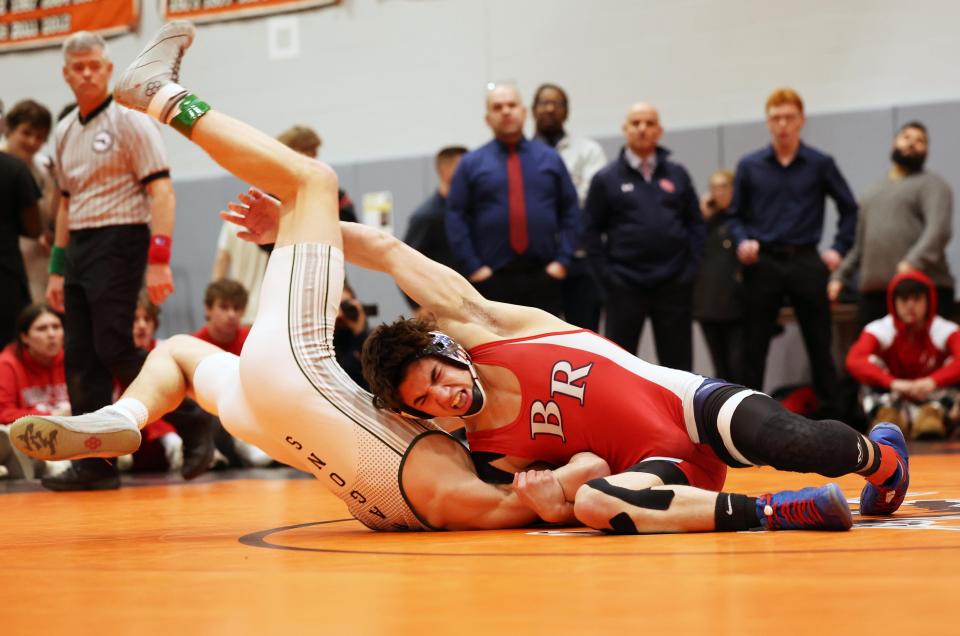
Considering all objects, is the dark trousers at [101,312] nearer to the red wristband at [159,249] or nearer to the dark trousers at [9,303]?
the red wristband at [159,249]

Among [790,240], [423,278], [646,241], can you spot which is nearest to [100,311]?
[423,278]

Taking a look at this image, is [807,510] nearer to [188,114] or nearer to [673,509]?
[673,509]

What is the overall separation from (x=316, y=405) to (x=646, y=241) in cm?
398

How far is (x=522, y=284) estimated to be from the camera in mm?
6664

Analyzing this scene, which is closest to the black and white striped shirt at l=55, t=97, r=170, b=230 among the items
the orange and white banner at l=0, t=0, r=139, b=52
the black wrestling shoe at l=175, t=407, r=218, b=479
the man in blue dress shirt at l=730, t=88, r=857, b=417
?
the black wrestling shoe at l=175, t=407, r=218, b=479

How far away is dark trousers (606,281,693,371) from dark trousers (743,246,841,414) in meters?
0.46

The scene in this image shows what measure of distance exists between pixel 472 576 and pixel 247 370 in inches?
47.3

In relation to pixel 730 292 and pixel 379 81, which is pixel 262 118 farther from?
pixel 730 292

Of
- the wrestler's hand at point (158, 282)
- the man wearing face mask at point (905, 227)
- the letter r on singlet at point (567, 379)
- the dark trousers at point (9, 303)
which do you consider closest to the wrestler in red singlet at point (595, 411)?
the letter r on singlet at point (567, 379)

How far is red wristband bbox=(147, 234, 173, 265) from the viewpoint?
17.6 feet

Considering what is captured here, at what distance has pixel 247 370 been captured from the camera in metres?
3.38

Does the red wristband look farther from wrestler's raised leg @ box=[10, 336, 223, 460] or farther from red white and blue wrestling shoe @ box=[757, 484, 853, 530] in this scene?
red white and blue wrestling shoe @ box=[757, 484, 853, 530]

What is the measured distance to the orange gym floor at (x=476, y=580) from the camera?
1893 mm

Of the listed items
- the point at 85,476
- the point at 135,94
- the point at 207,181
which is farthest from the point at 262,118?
the point at 135,94
